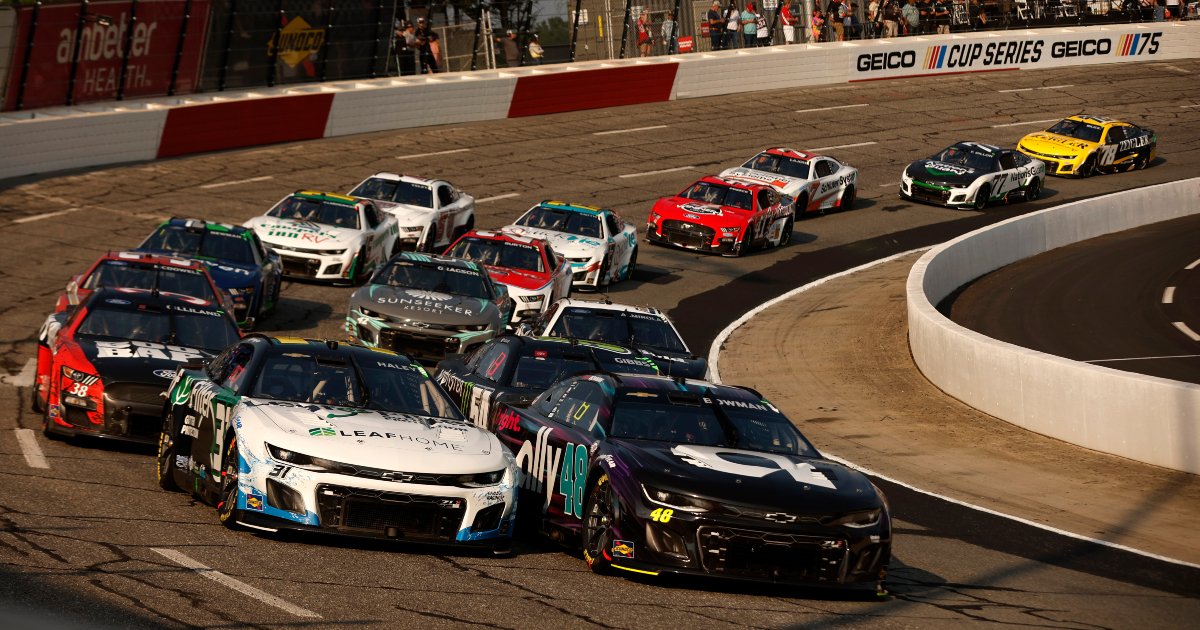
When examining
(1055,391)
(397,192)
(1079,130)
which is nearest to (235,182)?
(397,192)

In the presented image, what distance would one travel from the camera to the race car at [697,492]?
7.74 m

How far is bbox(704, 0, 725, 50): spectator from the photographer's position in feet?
144

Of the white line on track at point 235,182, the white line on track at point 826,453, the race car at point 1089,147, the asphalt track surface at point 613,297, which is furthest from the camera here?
the race car at point 1089,147

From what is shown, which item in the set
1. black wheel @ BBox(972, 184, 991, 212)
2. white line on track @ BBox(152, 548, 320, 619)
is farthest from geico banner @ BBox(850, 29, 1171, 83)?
white line on track @ BBox(152, 548, 320, 619)

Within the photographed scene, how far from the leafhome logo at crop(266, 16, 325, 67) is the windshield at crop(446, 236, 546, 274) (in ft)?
52.0

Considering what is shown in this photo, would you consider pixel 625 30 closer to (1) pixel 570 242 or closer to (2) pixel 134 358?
(1) pixel 570 242

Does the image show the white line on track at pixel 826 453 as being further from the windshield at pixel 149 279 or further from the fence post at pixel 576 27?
the fence post at pixel 576 27

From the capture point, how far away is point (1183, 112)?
4497cm

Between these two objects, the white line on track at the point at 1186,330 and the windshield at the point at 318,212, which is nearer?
the white line on track at the point at 1186,330

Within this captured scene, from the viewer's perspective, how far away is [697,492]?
25.6ft

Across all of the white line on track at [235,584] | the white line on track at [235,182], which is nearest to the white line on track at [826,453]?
the white line on track at [235,584]

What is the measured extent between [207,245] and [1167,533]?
13.5 meters

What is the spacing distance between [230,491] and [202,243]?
11219 mm

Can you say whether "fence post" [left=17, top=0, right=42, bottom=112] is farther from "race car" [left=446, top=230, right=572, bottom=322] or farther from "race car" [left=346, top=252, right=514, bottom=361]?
"race car" [left=346, top=252, right=514, bottom=361]
